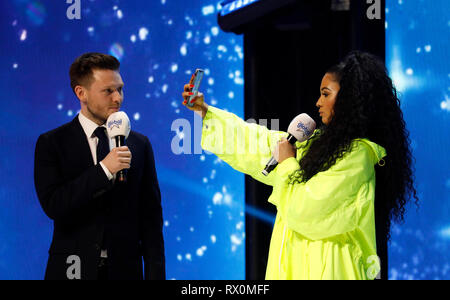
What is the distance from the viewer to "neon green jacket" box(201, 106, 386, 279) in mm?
1855

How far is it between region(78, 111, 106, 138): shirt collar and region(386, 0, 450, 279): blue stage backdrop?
1.63 metres

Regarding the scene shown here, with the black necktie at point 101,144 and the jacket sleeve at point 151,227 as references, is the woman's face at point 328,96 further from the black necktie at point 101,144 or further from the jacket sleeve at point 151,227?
the black necktie at point 101,144

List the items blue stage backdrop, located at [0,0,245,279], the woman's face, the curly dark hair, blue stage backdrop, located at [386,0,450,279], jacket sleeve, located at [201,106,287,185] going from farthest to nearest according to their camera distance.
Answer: blue stage backdrop, located at [0,0,245,279] < blue stage backdrop, located at [386,0,450,279] < jacket sleeve, located at [201,106,287,185] < the woman's face < the curly dark hair

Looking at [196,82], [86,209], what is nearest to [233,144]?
[196,82]

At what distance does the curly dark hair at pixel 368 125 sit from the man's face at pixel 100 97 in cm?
82

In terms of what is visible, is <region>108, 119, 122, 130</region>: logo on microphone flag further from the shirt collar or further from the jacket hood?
the jacket hood

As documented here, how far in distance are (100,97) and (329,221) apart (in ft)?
3.41

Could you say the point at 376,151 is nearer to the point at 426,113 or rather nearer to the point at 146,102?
the point at 426,113

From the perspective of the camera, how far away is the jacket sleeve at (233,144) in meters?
2.29

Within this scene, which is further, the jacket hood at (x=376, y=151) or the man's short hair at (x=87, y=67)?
the man's short hair at (x=87, y=67)

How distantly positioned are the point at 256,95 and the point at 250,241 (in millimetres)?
905

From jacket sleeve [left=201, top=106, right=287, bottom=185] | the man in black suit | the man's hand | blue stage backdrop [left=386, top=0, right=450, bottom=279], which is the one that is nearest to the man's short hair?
the man in black suit

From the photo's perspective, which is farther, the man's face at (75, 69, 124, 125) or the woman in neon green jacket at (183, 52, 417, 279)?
the man's face at (75, 69, 124, 125)

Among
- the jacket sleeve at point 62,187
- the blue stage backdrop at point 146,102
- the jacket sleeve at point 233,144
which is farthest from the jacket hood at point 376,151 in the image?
the blue stage backdrop at point 146,102
